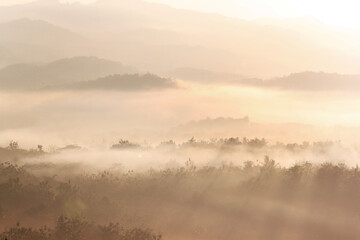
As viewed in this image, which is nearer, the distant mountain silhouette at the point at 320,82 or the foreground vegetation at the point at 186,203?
the foreground vegetation at the point at 186,203

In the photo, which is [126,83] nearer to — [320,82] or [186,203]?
[320,82]

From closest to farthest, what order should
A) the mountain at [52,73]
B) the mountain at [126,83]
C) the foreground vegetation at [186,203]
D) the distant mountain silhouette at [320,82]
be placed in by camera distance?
the foreground vegetation at [186,203], the distant mountain silhouette at [320,82], the mountain at [126,83], the mountain at [52,73]

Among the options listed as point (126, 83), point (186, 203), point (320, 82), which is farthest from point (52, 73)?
point (186, 203)

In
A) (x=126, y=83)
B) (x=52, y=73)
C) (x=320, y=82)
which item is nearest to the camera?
(x=320, y=82)

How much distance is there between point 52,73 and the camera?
174125 millimetres

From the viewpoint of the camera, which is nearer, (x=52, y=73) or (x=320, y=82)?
(x=320, y=82)

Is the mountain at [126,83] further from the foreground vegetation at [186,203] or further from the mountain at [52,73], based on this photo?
the foreground vegetation at [186,203]

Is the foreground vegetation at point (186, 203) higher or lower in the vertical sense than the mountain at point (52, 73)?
lower

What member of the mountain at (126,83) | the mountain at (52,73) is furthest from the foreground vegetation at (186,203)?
the mountain at (52,73)

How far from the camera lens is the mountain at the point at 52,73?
16586cm

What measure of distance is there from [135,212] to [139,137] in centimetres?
5622

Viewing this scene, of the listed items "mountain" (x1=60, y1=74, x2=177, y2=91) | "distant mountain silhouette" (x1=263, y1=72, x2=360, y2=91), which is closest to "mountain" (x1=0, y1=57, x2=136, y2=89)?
"mountain" (x1=60, y1=74, x2=177, y2=91)

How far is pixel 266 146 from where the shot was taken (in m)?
35.9

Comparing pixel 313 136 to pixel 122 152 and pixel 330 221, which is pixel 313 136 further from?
pixel 330 221
